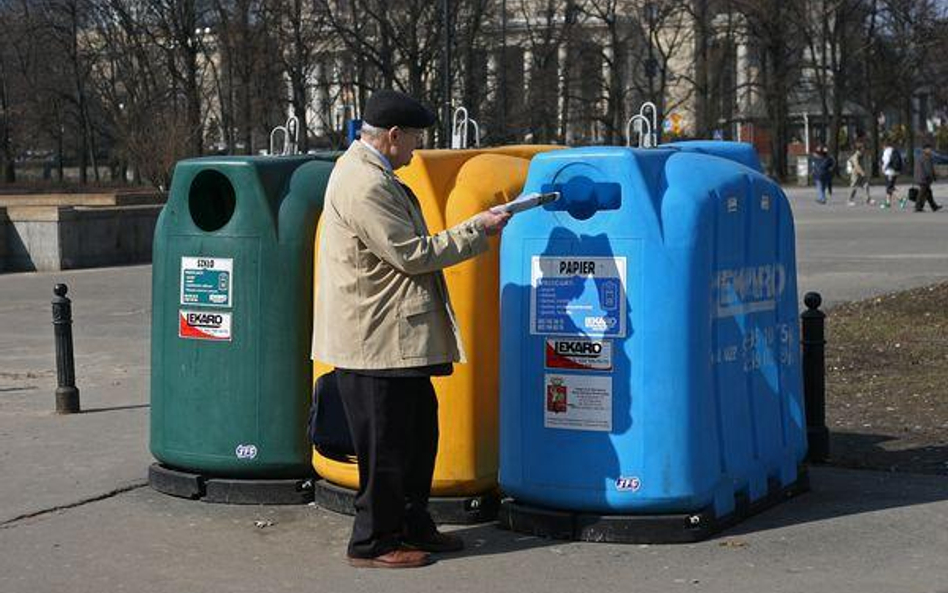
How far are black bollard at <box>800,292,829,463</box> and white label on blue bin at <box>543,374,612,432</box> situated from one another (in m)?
2.13

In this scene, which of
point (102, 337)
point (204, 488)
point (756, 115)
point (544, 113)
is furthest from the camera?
point (756, 115)

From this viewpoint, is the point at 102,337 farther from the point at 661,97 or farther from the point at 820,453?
the point at 661,97

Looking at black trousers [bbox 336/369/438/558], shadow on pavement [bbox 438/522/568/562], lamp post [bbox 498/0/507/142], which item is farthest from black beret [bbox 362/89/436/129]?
lamp post [bbox 498/0/507/142]

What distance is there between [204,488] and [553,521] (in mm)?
1850

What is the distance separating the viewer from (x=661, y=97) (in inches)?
2687

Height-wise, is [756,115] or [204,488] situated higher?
[756,115]

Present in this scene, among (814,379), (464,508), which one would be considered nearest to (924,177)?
(814,379)

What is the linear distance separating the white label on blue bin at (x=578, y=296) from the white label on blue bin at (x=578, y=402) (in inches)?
7.2

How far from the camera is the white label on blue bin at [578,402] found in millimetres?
6191

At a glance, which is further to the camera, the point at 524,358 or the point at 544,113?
the point at 544,113

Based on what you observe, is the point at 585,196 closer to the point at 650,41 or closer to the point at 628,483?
the point at 628,483

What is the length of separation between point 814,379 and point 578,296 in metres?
2.27

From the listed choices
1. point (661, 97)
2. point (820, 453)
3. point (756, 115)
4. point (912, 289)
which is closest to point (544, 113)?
point (661, 97)

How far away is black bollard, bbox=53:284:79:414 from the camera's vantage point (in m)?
10.1
